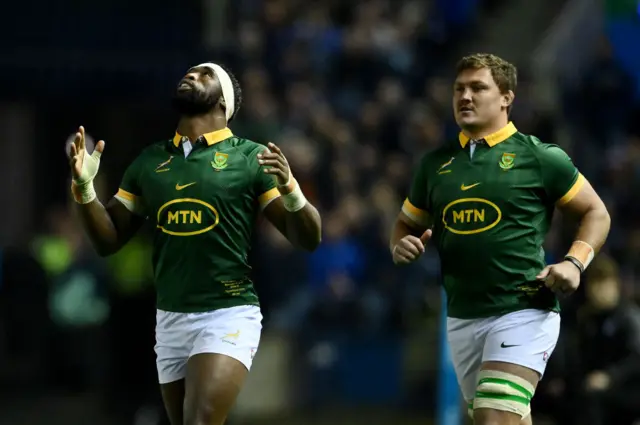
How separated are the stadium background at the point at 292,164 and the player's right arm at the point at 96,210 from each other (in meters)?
5.04

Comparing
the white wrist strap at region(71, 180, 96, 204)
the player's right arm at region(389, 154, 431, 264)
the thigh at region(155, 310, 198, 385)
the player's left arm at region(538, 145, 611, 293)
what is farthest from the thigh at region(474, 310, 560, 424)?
the white wrist strap at region(71, 180, 96, 204)

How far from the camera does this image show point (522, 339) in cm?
753

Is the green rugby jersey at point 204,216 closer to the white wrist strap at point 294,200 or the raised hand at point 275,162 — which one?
the white wrist strap at point 294,200

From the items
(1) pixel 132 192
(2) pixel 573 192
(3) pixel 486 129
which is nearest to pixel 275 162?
(1) pixel 132 192

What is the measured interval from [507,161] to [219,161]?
1.51 m

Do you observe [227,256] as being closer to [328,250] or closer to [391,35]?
[328,250]

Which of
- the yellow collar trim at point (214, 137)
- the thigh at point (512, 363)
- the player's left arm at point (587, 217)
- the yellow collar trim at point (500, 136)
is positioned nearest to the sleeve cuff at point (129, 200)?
the yellow collar trim at point (214, 137)

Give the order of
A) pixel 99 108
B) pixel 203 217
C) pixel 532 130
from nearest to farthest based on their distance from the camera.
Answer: pixel 203 217 → pixel 532 130 → pixel 99 108

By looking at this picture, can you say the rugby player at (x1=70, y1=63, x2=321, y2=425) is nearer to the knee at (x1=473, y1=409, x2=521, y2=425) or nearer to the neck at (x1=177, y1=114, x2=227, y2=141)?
the neck at (x1=177, y1=114, x2=227, y2=141)

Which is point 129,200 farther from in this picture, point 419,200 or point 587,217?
point 587,217

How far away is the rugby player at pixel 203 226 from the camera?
7.55 meters

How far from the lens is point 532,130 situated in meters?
13.4

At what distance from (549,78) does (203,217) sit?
1025 cm

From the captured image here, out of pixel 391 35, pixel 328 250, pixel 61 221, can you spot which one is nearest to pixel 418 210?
pixel 328 250
